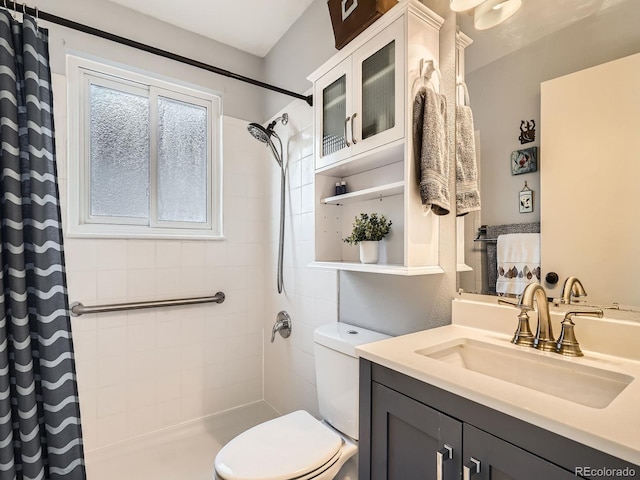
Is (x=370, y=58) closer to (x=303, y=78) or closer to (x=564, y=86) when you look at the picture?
(x=564, y=86)

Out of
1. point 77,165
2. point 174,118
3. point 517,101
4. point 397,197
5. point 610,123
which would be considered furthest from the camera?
point 174,118

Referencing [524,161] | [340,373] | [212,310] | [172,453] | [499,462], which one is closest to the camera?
[499,462]

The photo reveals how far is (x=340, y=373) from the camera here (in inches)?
52.1

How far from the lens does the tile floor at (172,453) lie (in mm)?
1678

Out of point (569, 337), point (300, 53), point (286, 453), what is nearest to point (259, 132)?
point (300, 53)

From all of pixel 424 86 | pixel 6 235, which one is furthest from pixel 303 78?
pixel 6 235

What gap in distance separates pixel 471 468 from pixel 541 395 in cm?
21

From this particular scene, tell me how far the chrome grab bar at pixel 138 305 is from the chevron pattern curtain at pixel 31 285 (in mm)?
556

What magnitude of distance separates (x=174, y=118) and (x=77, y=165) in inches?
25.8

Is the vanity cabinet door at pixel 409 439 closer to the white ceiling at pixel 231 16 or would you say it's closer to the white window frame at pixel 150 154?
the white window frame at pixel 150 154

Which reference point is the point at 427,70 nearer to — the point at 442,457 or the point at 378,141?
the point at 378,141

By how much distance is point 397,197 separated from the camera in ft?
4.48

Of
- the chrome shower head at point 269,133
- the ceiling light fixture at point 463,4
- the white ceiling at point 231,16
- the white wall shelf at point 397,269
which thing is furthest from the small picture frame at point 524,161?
the white ceiling at point 231,16

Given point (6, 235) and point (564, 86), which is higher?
point (564, 86)
